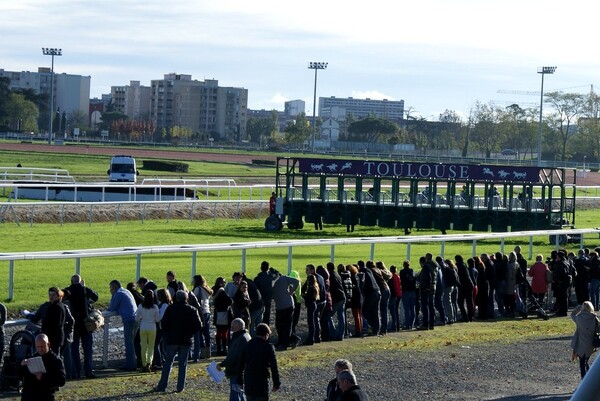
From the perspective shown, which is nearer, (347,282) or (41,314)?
(41,314)

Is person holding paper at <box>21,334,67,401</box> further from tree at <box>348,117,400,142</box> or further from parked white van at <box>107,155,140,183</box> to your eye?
tree at <box>348,117,400,142</box>

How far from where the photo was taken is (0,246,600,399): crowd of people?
11.5 meters

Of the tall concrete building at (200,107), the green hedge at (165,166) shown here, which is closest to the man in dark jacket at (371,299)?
the green hedge at (165,166)

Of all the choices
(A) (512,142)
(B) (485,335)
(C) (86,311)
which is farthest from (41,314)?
(A) (512,142)

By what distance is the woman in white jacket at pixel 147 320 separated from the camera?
12.7 metres

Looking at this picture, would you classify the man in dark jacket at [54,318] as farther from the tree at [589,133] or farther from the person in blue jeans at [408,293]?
the tree at [589,133]

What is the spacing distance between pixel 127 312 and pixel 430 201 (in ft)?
76.2

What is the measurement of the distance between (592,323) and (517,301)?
23.6ft

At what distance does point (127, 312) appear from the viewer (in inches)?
512

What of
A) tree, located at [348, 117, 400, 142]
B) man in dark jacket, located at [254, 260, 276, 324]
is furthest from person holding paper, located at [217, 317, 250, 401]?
tree, located at [348, 117, 400, 142]

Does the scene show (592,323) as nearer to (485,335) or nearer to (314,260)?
(485,335)

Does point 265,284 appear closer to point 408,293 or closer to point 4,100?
point 408,293

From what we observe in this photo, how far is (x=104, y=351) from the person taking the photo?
13.7 metres

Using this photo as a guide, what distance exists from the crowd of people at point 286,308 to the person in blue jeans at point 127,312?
0.01m
